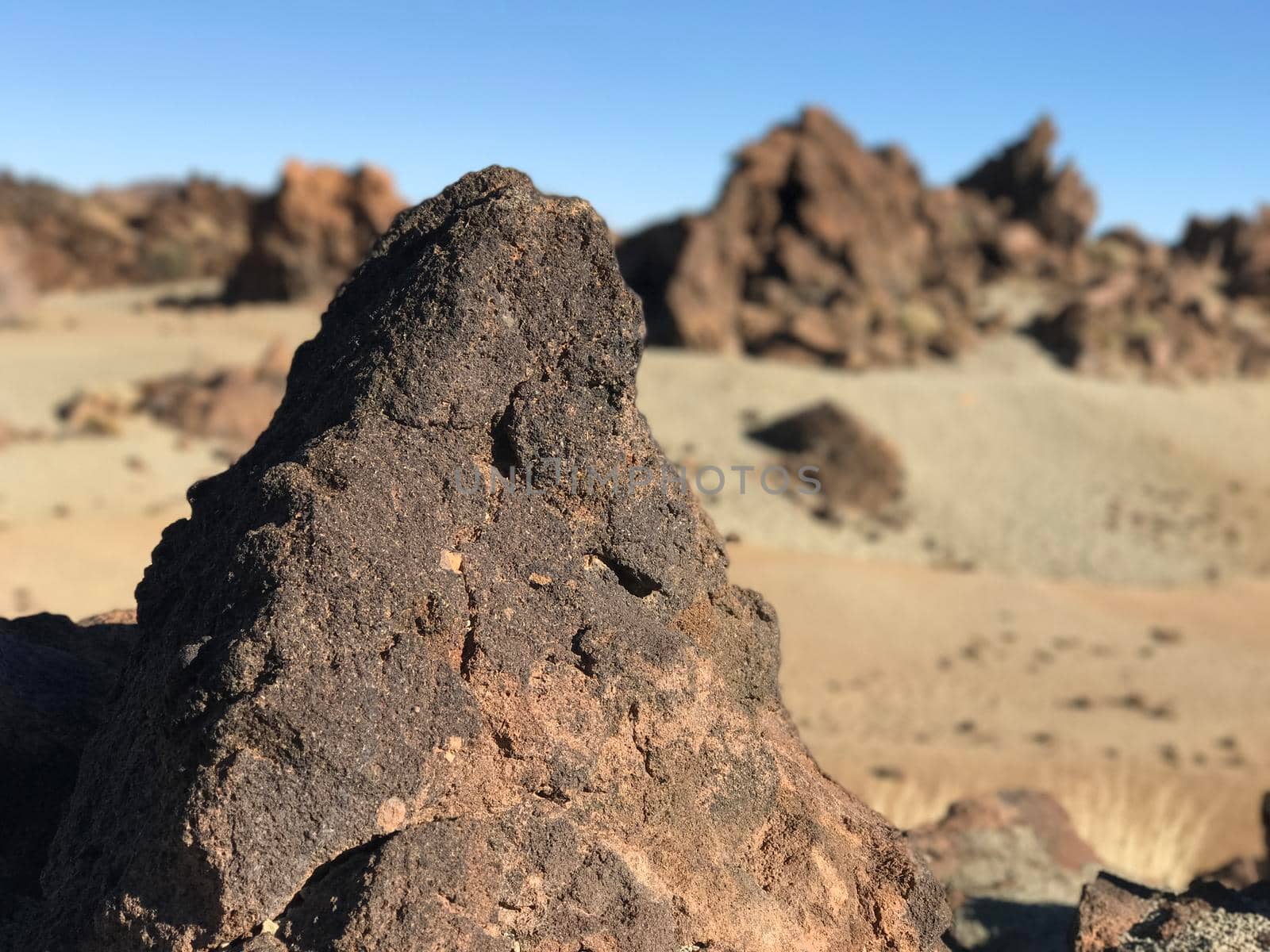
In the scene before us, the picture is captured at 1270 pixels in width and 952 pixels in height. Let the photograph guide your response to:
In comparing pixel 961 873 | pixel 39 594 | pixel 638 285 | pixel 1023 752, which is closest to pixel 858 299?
pixel 638 285

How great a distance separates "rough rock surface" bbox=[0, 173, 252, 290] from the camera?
3422cm

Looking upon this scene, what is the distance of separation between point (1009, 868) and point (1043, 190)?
36511 millimetres

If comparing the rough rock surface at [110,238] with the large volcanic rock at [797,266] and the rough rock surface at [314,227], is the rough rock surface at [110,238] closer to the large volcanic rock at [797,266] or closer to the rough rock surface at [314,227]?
the rough rock surface at [314,227]

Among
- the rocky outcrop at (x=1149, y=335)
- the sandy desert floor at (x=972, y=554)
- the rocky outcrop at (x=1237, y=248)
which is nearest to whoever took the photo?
the sandy desert floor at (x=972, y=554)

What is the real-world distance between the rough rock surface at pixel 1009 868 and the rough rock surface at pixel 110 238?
32.6 meters

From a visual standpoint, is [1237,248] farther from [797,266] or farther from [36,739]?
[36,739]

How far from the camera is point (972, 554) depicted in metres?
19.1

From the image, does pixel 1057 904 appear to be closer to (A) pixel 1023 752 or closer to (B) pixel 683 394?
(A) pixel 1023 752

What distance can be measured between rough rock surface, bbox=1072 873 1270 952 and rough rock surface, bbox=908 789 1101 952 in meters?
0.61

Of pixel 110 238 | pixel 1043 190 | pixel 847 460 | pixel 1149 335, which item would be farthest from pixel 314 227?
pixel 1043 190

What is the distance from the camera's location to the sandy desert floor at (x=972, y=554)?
954 cm

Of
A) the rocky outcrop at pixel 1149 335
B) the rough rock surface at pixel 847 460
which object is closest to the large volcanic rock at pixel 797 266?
the rocky outcrop at pixel 1149 335

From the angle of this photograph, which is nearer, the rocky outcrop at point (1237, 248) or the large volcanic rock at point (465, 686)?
the large volcanic rock at point (465, 686)

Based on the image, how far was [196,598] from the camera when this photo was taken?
2816 mm
